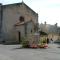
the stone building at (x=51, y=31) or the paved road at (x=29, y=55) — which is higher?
the stone building at (x=51, y=31)

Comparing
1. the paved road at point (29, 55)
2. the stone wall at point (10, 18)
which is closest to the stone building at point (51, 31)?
the stone wall at point (10, 18)

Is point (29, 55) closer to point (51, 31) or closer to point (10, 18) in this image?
point (10, 18)

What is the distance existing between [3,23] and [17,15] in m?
3.45

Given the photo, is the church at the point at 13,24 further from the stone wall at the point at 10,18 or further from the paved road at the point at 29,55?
the paved road at the point at 29,55

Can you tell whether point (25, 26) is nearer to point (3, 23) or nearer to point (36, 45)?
point (3, 23)

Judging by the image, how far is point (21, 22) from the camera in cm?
4672

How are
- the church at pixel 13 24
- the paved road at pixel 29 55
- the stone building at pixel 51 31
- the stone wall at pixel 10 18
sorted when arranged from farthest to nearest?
the stone building at pixel 51 31
the stone wall at pixel 10 18
the church at pixel 13 24
the paved road at pixel 29 55

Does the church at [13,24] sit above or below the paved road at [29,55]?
above

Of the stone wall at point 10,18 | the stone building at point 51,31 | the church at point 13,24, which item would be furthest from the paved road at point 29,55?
the stone building at point 51,31

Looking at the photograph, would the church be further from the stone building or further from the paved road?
the paved road

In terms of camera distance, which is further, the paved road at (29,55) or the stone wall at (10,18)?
the stone wall at (10,18)

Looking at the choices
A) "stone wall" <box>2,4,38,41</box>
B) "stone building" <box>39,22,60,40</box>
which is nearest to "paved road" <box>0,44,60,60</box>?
"stone wall" <box>2,4,38,41</box>

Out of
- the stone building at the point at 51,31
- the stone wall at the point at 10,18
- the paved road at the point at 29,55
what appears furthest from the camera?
the stone building at the point at 51,31

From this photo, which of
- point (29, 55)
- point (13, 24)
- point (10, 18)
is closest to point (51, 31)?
point (13, 24)
